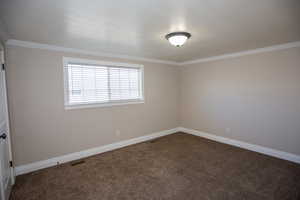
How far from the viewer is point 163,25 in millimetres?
2062

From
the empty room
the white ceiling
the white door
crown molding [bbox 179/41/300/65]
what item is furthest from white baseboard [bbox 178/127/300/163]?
the white door

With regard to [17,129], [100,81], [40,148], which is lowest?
[40,148]

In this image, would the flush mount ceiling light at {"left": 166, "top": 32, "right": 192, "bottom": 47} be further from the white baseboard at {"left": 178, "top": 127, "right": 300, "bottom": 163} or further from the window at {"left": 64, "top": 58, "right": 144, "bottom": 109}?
the white baseboard at {"left": 178, "top": 127, "right": 300, "bottom": 163}

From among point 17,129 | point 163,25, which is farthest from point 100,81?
point 163,25

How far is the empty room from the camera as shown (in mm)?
1877

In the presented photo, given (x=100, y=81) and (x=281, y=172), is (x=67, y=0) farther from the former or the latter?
(x=281, y=172)

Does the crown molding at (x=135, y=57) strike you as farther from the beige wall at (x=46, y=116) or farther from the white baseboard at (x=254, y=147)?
the white baseboard at (x=254, y=147)

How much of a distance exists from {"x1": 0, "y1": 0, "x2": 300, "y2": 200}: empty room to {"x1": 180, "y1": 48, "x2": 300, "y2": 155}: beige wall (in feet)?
0.07

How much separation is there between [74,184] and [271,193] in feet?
9.44

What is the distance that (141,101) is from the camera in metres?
4.20

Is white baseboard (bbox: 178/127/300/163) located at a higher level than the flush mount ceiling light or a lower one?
lower

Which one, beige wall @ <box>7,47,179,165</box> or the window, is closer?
beige wall @ <box>7,47,179,165</box>

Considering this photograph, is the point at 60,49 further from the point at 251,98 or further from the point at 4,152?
the point at 251,98

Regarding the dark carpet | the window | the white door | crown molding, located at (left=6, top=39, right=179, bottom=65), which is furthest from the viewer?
the window
